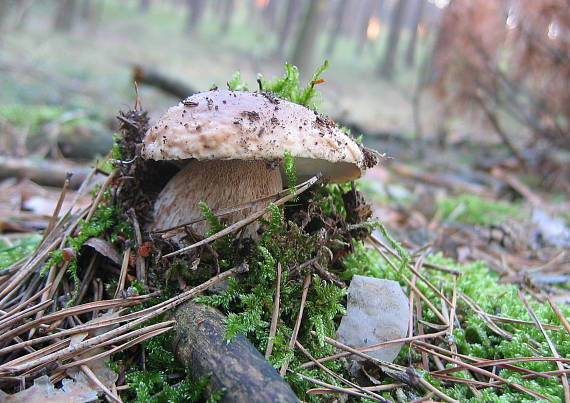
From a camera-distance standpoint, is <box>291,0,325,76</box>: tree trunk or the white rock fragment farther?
<box>291,0,325,76</box>: tree trunk

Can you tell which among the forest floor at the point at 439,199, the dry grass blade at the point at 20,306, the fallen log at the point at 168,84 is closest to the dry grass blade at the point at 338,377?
the forest floor at the point at 439,199

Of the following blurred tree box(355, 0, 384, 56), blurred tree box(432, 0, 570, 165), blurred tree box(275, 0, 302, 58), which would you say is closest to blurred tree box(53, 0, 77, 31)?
blurred tree box(275, 0, 302, 58)

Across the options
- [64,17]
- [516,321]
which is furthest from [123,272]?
[64,17]

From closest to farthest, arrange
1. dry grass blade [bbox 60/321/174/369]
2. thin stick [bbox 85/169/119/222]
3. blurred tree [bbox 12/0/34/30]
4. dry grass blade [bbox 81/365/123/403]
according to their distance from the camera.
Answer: dry grass blade [bbox 81/365/123/403], dry grass blade [bbox 60/321/174/369], thin stick [bbox 85/169/119/222], blurred tree [bbox 12/0/34/30]

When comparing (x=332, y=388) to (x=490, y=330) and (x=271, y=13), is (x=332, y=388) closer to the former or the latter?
(x=490, y=330)

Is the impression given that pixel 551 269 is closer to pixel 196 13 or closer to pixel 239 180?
pixel 239 180

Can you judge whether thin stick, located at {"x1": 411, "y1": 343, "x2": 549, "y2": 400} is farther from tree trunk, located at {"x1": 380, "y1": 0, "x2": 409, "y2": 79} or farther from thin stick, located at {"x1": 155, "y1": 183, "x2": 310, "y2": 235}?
tree trunk, located at {"x1": 380, "y1": 0, "x2": 409, "y2": 79}
